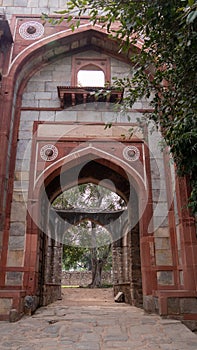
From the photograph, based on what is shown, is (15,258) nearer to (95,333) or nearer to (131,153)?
(95,333)

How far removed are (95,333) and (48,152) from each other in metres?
3.88

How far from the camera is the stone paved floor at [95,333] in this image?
3.39 m

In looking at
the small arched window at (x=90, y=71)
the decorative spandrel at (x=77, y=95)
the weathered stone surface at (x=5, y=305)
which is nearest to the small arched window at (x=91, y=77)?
the small arched window at (x=90, y=71)

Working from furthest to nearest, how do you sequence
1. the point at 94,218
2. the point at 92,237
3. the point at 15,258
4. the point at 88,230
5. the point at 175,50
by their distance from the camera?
the point at 88,230
the point at 92,237
the point at 94,218
the point at 15,258
the point at 175,50

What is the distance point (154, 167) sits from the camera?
22.1 feet

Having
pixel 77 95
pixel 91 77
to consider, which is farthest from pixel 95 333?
pixel 91 77

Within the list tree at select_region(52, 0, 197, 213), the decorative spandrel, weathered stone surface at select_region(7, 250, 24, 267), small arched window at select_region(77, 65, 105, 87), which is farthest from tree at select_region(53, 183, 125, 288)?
tree at select_region(52, 0, 197, 213)

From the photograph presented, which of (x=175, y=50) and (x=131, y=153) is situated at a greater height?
(x=175, y=50)

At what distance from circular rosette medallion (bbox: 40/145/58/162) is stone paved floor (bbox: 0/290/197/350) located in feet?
10.2

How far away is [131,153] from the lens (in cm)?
686

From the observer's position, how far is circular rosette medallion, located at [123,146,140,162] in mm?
6836

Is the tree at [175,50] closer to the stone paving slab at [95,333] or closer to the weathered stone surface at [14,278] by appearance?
the stone paving slab at [95,333]

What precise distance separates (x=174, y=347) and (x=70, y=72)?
640cm

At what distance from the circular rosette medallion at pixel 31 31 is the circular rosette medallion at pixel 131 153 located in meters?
3.53
